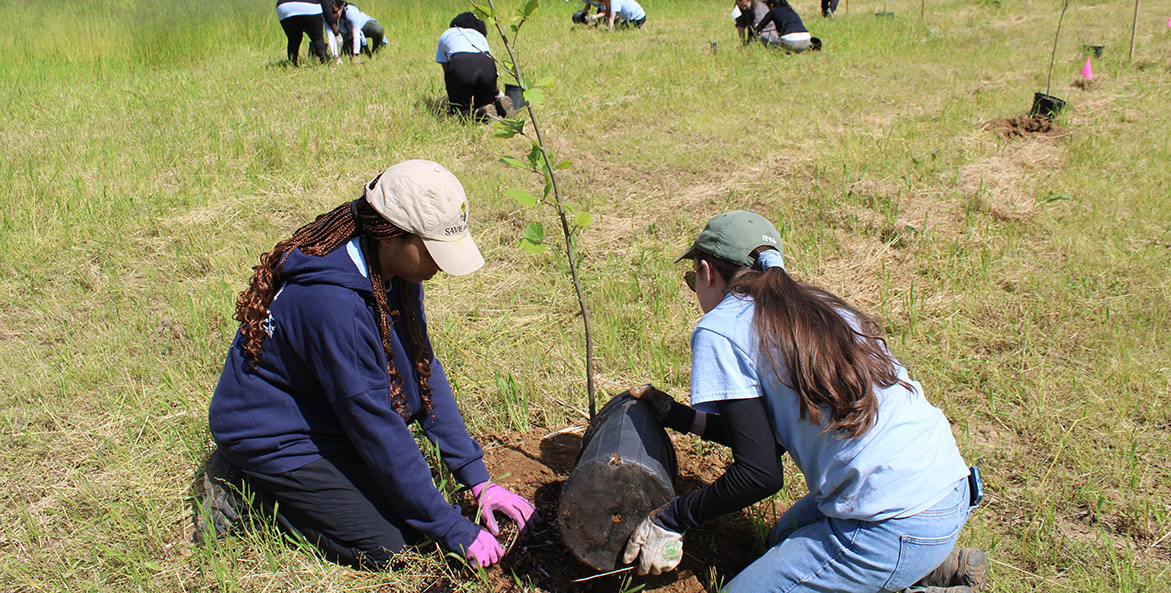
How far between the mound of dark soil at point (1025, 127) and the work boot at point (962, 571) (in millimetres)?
4452

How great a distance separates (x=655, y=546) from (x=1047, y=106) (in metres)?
5.58

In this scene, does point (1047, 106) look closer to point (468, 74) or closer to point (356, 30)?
point (468, 74)

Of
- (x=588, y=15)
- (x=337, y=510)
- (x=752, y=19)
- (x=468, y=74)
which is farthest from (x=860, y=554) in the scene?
(x=588, y=15)

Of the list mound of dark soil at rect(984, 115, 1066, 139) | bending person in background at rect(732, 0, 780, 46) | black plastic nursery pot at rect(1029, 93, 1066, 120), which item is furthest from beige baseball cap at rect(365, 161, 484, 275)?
bending person in background at rect(732, 0, 780, 46)

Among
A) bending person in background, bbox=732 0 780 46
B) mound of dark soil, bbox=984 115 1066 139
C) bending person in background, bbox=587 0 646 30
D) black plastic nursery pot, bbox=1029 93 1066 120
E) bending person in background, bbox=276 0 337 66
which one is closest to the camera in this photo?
mound of dark soil, bbox=984 115 1066 139

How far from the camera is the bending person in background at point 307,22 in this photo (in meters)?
8.17

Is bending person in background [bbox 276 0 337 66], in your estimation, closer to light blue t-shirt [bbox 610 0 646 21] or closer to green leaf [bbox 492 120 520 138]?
light blue t-shirt [bbox 610 0 646 21]

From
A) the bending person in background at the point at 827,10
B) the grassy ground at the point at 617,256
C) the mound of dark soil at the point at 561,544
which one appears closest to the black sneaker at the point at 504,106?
the grassy ground at the point at 617,256

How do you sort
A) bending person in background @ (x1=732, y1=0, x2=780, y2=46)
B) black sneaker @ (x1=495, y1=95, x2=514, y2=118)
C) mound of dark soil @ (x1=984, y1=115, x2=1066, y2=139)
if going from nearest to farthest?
mound of dark soil @ (x1=984, y1=115, x2=1066, y2=139) < black sneaker @ (x1=495, y1=95, x2=514, y2=118) < bending person in background @ (x1=732, y1=0, x2=780, y2=46)

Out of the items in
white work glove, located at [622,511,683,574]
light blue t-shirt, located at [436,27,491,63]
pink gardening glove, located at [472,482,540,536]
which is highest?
light blue t-shirt, located at [436,27,491,63]

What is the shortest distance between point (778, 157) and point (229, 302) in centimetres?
362

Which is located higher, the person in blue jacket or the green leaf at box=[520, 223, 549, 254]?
the green leaf at box=[520, 223, 549, 254]

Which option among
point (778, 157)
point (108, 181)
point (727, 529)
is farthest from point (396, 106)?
point (727, 529)

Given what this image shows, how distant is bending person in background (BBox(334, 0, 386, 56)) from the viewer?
8961mm
